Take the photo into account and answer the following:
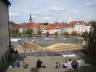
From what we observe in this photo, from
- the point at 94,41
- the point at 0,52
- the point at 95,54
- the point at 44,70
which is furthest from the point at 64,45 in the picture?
the point at 44,70

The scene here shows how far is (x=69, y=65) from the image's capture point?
18.2 meters

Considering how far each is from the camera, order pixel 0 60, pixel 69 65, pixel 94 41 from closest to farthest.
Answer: pixel 69 65 → pixel 0 60 → pixel 94 41

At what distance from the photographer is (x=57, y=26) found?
188875 mm

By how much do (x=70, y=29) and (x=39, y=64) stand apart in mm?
161108

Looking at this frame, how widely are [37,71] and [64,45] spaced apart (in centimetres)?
2883

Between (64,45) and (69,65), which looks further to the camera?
(64,45)

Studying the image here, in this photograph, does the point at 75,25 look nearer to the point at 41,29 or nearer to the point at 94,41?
the point at 41,29

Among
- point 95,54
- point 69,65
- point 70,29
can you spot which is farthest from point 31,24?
point 69,65

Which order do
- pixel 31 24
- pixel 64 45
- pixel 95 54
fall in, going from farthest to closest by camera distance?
pixel 31 24, pixel 64 45, pixel 95 54

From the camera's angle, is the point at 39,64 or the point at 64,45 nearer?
the point at 39,64

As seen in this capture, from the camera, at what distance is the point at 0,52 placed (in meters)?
20.0

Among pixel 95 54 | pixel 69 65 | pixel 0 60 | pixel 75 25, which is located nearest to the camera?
pixel 69 65

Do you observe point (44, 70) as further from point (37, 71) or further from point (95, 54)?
point (95, 54)

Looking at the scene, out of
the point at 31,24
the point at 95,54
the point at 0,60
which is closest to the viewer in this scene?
the point at 0,60
